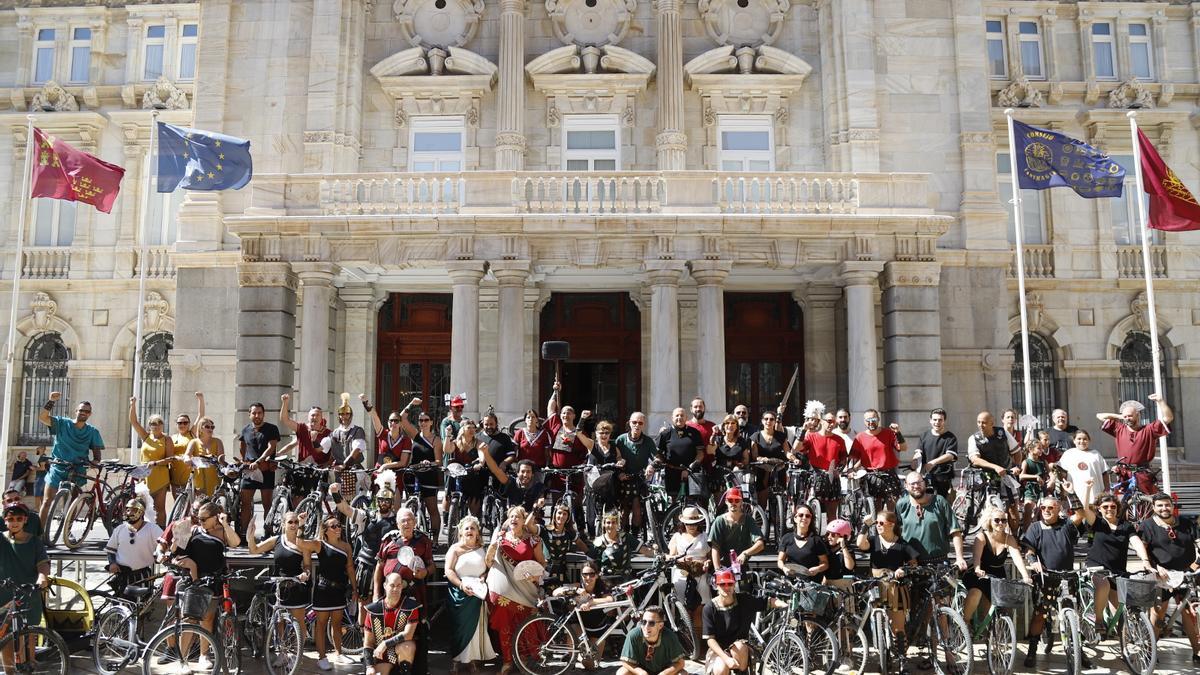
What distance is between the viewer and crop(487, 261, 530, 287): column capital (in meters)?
19.2

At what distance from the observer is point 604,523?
37.9ft

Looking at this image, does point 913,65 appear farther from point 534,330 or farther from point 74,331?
point 74,331

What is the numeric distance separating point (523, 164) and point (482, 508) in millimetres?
12366

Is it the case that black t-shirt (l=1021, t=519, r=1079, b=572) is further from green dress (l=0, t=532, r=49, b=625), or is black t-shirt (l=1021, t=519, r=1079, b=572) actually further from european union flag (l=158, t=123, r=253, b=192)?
european union flag (l=158, t=123, r=253, b=192)

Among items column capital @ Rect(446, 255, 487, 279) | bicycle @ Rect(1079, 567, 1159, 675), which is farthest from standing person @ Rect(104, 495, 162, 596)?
bicycle @ Rect(1079, 567, 1159, 675)

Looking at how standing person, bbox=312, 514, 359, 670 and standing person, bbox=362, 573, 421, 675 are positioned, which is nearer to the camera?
standing person, bbox=362, 573, 421, 675

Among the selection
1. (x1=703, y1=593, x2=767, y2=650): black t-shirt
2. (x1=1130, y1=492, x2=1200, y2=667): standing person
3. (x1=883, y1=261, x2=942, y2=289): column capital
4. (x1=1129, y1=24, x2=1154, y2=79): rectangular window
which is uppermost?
(x1=1129, y1=24, x2=1154, y2=79): rectangular window

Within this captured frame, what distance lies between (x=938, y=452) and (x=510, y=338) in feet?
30.6

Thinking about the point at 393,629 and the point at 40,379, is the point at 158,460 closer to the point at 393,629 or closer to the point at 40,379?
the point at 393,629

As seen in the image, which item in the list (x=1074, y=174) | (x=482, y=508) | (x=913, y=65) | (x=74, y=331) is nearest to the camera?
(x=482, y=508)

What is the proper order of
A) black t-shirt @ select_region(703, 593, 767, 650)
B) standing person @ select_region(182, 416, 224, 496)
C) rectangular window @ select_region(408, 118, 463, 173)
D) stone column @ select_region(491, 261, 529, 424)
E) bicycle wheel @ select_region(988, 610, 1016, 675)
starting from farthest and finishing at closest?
rectangular window @ select_region(408, 118, 463, 173), stone column @ select_region(491, 261, 529, 424), standing person @ select_region(182, 416, 224, 496), bicycle wheel @ select_region(988, 610, 1016, 675), black t-shirt @ select_region(703, 593, 767, 650)

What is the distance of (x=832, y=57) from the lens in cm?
2338

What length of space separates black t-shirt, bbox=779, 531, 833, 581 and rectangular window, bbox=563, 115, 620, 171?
48.7 ft

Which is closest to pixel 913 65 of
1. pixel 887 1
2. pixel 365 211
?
pixel 887 1
